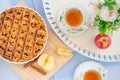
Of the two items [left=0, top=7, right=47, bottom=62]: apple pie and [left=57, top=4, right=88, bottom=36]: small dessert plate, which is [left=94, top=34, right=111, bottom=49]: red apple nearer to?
[left=57, top=4, right=88, bottom=36]: small dessert plate

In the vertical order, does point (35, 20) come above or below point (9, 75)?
above

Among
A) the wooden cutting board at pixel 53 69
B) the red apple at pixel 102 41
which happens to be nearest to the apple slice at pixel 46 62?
the wooden cutting board at pixel 53 69

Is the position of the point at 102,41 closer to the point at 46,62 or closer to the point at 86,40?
the point at 86,40

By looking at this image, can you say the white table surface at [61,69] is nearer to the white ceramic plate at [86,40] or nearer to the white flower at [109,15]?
the white ceramic plate at [86,40]

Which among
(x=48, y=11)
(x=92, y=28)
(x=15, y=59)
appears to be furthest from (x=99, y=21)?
(x=15, y=59)

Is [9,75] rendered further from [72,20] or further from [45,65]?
[72,20]

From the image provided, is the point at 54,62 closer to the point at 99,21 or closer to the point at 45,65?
the point at 45,65
